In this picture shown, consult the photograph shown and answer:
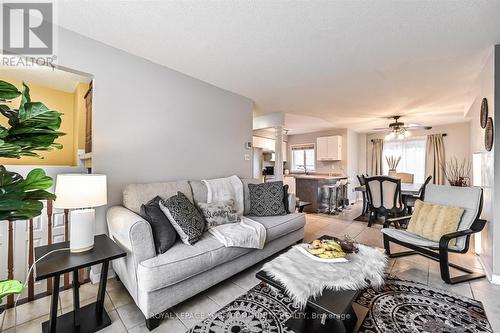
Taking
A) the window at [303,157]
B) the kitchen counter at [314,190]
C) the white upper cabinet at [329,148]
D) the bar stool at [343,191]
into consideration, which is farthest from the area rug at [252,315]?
the window at [303,157]

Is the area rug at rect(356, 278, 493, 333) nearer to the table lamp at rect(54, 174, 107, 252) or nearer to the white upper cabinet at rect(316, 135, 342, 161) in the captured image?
the table lamp at rect(54, 174, 107, 252)

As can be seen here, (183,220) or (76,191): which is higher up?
(76,191)

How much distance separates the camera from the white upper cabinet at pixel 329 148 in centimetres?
673

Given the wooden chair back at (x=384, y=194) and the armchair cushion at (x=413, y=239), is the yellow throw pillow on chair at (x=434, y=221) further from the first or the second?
the wooden chair back at (x=384, y=194)

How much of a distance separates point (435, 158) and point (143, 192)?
25.2ft

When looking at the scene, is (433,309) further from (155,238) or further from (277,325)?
(155,238)


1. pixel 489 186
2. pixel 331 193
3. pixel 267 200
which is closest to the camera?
pixel 489 186

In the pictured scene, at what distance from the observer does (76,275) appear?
5.20 ft

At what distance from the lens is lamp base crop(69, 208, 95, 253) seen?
159 centimetres

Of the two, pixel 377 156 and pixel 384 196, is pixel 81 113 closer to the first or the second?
pixel 384 196

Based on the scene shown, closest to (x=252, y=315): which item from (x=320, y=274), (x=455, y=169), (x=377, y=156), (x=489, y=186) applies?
(x=320, y=274)

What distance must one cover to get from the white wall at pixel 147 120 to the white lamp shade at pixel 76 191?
27.0 inches

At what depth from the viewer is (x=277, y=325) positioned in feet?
5.27

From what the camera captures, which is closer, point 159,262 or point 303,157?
point 159,262
